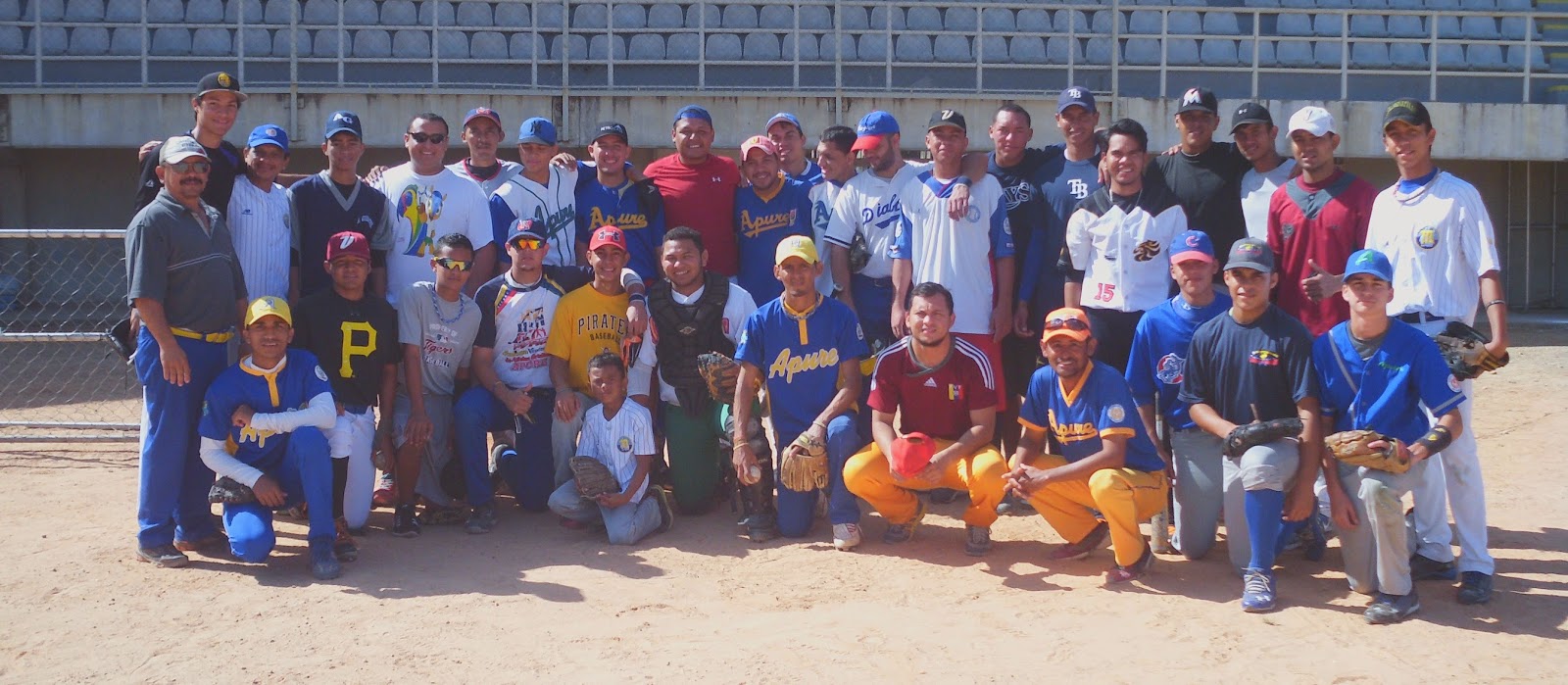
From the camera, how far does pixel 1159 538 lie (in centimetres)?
593

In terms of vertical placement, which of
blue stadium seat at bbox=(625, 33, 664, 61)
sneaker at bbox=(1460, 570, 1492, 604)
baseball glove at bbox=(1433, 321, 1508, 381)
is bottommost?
sneaker at bbox=(1460, 570, 1492, 604)

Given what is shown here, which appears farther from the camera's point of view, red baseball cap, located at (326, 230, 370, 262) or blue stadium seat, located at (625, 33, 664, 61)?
blue stadium seat, located at (625, 33, 664, 61)

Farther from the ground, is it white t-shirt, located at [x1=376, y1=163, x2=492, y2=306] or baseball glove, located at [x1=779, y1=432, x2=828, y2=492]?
white t-shirt, located at [x1=376, y1=163, x2=492, y2=306]

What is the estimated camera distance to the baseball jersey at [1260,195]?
6.16 metres

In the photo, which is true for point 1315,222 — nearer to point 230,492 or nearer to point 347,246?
point 347,246

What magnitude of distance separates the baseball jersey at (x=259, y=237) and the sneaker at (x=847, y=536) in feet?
10.1

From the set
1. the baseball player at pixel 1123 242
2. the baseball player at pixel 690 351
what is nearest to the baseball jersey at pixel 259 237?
the baseball player at pixel 690 351

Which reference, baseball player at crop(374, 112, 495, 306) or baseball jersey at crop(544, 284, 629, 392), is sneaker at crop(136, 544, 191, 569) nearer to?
baseball player at crop(374, 112, 495, 306)

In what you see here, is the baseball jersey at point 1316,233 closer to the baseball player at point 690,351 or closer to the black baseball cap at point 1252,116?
the black baseball cap at point 1252,116

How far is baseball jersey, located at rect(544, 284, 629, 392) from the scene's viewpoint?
21.8 ft

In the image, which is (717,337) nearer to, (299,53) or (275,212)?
(275,212)

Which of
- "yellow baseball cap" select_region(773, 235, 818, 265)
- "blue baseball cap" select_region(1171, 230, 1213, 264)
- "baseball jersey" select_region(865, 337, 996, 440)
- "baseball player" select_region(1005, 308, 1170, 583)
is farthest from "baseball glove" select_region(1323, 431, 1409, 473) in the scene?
"yellow baseball cap" select_region(773, 235, 818, 265)

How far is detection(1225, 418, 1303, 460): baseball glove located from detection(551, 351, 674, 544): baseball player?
9.19 ft

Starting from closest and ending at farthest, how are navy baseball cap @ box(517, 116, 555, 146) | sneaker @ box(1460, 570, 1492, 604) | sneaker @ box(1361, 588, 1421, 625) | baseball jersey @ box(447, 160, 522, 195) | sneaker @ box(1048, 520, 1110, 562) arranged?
sneaker @ box(1361, 588, 1421, 625)
sneaker @ box(1460, 570, 1492, 604)
sneaker @ box(1048, 520, 1110, 562)
navy baseball cap @ box(517, 116, 555, 146)
baseball jersey @ box(447, 160, 522, 195)
